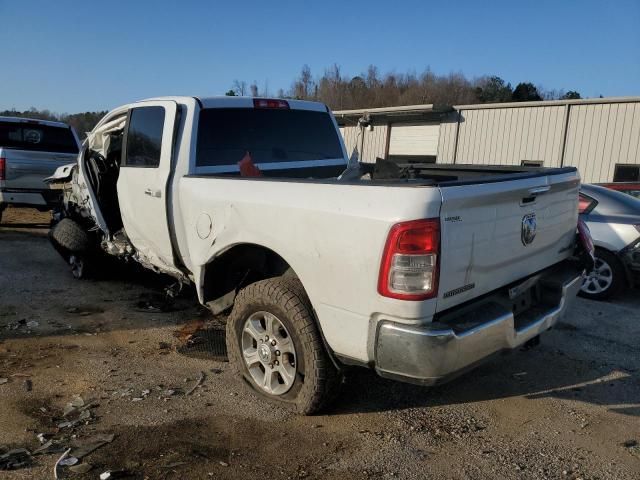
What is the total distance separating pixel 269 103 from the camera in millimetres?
4820

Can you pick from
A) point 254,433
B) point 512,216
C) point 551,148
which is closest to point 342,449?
point 254,433

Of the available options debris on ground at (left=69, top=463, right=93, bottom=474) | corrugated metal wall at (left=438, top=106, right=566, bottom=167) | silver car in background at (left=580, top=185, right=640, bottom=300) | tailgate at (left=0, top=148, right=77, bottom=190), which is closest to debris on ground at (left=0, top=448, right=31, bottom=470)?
debris on ground at (left=69, top=463, right=93, bottom=474)

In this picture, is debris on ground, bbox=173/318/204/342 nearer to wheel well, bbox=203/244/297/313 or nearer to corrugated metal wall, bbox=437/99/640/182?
wheel well, bbox=203/244/297/313

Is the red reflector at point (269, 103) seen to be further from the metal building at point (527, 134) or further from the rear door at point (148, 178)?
the metal building at point (527, 134)

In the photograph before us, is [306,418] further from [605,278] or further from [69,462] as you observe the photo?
[605,278]

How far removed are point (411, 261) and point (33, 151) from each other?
9637 millimetres

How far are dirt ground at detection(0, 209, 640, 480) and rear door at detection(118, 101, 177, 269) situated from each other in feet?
2.86

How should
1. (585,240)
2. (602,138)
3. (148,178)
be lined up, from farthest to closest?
1. (602,138)
2. (148,178)
3. (585,240)

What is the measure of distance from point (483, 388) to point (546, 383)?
0.52 meters

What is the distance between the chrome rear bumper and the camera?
2.69 m

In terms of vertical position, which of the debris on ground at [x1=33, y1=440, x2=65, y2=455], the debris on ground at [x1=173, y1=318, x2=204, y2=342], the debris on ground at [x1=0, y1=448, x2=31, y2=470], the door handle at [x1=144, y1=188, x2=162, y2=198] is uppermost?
the door handle at [x1=144, y1=188, x2=162, y2=198]

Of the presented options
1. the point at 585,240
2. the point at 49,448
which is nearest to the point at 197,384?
the point at 49,448

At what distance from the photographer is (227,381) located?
400 centimetres

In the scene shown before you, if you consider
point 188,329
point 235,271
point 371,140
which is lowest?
point 188,329
